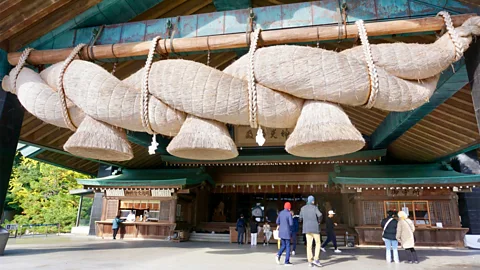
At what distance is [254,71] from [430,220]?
10.6m

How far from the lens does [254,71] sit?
2516 millimetres

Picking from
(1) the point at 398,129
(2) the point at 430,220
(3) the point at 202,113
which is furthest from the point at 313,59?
(2) the point at 430,220

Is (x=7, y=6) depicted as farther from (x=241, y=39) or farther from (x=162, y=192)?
(x=162, y=192)

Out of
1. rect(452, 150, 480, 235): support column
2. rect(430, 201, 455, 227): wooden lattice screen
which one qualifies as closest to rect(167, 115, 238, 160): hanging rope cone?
rect(430, 201, 455, 227): wooden lattice screen

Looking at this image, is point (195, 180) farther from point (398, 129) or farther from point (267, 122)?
point (267, 122)

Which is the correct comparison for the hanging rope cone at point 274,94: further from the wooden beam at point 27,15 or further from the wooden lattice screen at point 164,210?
the wooden lattice screen at point 164,210

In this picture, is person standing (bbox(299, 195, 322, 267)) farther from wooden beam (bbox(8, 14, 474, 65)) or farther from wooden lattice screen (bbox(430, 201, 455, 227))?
wooden lattice screen (bbox(430, 201, 455, 227))

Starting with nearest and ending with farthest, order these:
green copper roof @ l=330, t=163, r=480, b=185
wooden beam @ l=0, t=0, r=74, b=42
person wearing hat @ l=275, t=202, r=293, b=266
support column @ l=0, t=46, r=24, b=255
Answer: wooden beam @ l=0, t=0, r=74, b=42, support column @ l=0, t=46, r=24, b=255, person wearing hat @ l=275, t=202, r=293, b=266, green copper roof @ l=330, t=163, r=480, b=185

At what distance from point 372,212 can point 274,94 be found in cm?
950

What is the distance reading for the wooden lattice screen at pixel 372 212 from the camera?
33.6ft

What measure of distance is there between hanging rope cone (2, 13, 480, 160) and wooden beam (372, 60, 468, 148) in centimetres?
133

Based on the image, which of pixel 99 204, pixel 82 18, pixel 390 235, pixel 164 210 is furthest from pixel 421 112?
pixel 99 204

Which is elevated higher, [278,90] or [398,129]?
[398,129]

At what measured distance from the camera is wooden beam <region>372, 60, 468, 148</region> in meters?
4.23
